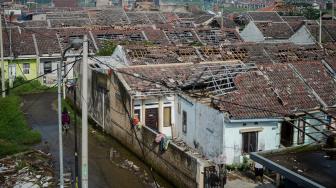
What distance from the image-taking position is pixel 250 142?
2078 cm

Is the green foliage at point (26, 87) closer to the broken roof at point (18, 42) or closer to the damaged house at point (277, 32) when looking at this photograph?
the broken roof at point (18, 42)

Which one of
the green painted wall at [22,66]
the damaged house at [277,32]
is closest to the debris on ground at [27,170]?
the green painted wall at [22,66]

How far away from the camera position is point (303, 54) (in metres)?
32.6

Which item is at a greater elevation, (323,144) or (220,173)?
(323,144)

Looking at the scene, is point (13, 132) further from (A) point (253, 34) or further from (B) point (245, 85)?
(A) point (253, 34)

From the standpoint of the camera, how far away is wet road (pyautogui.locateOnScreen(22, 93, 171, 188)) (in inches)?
803

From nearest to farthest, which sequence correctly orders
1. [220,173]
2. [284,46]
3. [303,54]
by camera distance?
[220,173]
[303,54]
[284,46]

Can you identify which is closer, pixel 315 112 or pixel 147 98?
pixel 315 112

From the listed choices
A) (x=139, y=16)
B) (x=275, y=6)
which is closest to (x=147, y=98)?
(x=139, y=16)

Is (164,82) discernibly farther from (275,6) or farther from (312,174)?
(275,6)

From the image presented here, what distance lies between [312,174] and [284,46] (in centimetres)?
2445

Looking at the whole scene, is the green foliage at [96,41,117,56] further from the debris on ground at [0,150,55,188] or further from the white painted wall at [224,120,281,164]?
the white painted wall at [224,120,281,164]

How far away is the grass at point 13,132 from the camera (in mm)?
23077

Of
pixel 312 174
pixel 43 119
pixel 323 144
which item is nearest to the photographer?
pixel 312 174
